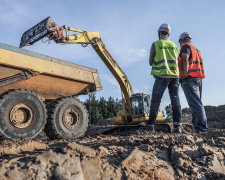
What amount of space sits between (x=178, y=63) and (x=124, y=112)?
615 centimetres

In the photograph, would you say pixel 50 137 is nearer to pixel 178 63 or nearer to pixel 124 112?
pixel 178 63

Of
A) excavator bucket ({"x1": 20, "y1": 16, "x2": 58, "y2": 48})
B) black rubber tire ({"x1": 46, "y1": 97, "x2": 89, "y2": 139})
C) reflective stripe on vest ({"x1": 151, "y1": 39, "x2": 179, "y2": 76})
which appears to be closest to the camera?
reflective stripe on vest ({"x1": 151, "y1": 39, "x2": 179, "y2": 76})

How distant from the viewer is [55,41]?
7891 mm

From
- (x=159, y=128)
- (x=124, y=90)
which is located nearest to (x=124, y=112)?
(x=124, y=90)

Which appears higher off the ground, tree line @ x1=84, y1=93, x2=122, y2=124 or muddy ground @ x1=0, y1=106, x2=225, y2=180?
tree line @ x1=84, y1=93, x2=122, y2=124

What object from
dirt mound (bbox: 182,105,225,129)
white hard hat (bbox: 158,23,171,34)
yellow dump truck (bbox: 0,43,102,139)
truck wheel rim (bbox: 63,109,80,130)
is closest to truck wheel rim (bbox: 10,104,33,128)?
yellow dump truck (bbox: 0,43,102,139)

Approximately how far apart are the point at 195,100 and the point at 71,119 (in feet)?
9.74

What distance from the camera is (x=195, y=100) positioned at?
4.18m

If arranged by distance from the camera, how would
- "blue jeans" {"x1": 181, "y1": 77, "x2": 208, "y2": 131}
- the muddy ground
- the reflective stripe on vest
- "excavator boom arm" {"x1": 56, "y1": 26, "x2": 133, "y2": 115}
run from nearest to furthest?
the muddy ground
"blue jeans" {"x1": 181, "y1": 77, "x2": 208, "y2": 131}
the reflective stripe on vest
"excavator boom arm" {"x1": 56, "y1": 26, "x2": 133, "y2": 115}

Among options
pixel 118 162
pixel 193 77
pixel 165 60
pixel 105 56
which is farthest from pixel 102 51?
pixel 118 162

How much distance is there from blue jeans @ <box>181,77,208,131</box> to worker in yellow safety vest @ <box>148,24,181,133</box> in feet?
0.82

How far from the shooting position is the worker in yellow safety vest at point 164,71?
14.3 feet

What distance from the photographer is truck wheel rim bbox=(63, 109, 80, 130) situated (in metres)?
5.35

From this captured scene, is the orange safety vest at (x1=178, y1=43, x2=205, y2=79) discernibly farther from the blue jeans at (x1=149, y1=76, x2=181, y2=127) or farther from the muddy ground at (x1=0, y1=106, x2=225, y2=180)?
the muddy ground at (x1=0, y1=106, x2=225, y2=180)
